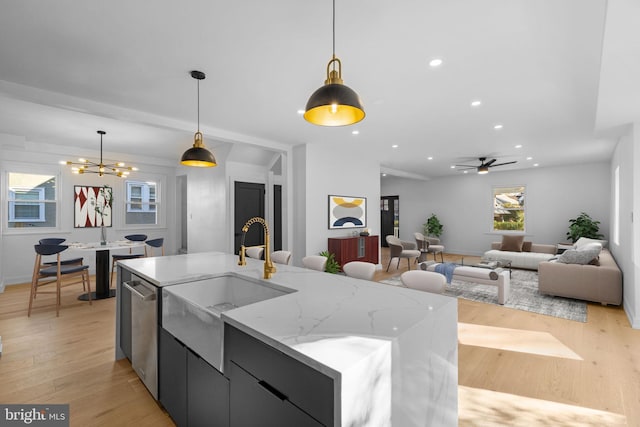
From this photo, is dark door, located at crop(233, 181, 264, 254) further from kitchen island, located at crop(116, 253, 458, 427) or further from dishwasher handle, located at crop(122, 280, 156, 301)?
kitchen island, located at crop(116, 253, 458, 427)

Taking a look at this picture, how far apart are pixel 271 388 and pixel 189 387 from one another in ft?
2.72

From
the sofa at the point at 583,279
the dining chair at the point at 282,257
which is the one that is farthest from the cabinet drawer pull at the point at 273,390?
the sofa at the point at 583,279

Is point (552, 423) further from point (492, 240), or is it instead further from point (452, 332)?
point (492, 240)

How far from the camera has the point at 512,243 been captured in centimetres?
771

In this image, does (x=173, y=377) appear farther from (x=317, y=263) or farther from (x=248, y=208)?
(x=248, y=208)

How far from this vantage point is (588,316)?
3881 mm

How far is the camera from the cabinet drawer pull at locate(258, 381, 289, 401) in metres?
1.03

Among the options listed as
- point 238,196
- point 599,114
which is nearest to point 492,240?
point 599,114

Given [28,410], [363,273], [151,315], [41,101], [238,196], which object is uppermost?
[41,101]

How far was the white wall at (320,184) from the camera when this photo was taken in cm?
577

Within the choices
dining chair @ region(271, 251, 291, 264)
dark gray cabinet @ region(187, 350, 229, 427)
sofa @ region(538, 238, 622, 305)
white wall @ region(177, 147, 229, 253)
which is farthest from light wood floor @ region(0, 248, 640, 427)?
white wall @ region(177, 147, 229, 253)

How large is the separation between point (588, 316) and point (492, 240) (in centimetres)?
573

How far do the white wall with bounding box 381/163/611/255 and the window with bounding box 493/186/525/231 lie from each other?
14cm

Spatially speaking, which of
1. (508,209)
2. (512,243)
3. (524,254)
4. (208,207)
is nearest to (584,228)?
(512,243)
